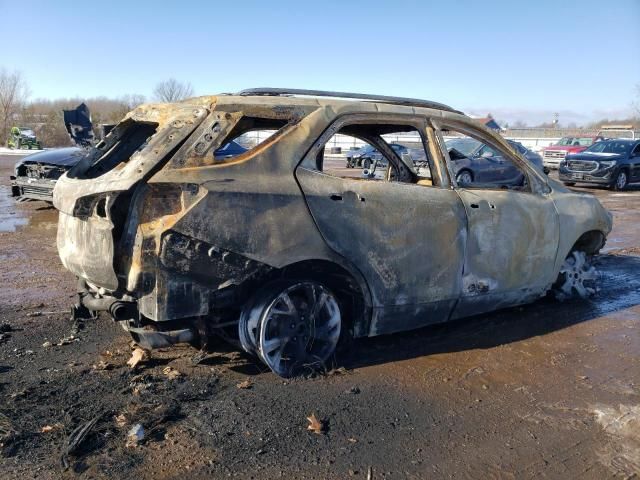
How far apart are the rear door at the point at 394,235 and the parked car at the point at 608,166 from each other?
54.7 feet

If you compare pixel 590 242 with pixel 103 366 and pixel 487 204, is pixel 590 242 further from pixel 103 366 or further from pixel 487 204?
pixel 103 366

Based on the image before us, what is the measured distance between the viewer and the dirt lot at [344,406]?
284cm

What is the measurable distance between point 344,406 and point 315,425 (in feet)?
1.00

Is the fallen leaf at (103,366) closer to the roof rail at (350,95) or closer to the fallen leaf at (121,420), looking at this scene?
the fallen leaf at (121,420)

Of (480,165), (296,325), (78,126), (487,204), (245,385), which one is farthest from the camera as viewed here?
(480,165)

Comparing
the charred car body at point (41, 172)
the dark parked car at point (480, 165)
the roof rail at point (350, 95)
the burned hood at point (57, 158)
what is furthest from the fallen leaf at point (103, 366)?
the dark parked car at point (480, 165)

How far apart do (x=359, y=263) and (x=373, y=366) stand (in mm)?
799

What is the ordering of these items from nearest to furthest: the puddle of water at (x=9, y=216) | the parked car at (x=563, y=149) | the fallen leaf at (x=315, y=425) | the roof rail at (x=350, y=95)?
the fallen leaf at (x=315, y=425) → the roof rail at (x=350, y=95) → the puddle of water at (x=9, y=216) → the parked car at (x=563, y=149)

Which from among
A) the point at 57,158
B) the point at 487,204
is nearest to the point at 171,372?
the point at 487,204

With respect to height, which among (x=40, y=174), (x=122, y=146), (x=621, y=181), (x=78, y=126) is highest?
(x=78, y=126)

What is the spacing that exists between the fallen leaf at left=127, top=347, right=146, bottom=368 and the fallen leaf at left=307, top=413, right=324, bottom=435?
1.37 metres

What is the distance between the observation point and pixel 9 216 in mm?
10445

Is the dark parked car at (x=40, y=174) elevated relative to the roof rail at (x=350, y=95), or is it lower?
lower

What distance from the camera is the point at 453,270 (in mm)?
4270
